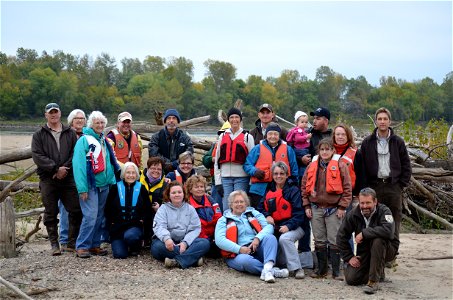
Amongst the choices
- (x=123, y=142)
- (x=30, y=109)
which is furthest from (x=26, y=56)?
(x=123, y=142)

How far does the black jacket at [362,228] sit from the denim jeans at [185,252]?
152 cm

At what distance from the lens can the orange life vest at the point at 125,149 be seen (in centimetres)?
754

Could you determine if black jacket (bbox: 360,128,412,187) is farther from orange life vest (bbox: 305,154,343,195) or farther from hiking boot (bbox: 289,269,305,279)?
hiking boot (bbox: 289,269,305,279)

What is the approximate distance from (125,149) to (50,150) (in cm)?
104

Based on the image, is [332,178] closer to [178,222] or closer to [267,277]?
[267,277]

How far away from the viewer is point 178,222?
21.9 ft

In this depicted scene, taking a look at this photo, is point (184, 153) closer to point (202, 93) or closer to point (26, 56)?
point (202, 93)

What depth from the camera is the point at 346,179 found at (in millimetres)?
6441

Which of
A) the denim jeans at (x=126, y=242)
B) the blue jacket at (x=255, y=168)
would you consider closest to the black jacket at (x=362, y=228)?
the blue jacket at (x=255, y=168)

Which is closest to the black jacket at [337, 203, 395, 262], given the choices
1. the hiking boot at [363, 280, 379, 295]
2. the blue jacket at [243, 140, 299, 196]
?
the hiking boot at [363, 280, 379, 295]

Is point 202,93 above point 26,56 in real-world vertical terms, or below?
below

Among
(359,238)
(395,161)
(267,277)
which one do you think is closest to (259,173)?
(267,277)

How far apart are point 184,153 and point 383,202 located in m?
2.45

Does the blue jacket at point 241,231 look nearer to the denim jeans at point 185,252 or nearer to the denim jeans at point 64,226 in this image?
the denim jeans at point 185,252
